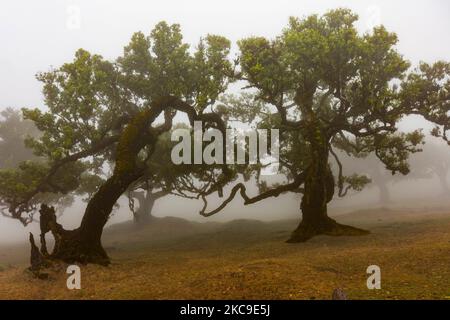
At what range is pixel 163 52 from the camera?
22.6 meters

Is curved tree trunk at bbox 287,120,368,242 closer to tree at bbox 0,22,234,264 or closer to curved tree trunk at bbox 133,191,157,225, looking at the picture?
tree at bbox 0,22,234,264

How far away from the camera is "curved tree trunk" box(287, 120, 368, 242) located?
20.6 meters

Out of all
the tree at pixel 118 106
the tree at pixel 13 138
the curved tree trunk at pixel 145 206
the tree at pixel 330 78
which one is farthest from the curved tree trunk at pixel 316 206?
the tree at pixel 13 138

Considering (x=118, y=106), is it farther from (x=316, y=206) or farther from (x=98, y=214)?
(x=316, y=206)

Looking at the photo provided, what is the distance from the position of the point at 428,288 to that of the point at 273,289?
440 centimetres

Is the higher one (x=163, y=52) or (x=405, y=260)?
(x=163, y=52)

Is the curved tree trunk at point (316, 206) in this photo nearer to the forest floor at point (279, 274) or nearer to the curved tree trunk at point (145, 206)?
the forest floor at point (279, 274)

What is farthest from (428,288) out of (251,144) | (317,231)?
(251,144)

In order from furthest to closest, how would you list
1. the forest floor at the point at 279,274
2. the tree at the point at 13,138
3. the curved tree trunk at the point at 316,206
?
1. the tree at the point at 13,138
2. the curved tree trunk at the point at 316,206
3. the forest floor at the point at 279,274

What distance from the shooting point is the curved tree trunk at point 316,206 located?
20.6 meters

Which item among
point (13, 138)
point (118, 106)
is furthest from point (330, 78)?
point (13, 138)

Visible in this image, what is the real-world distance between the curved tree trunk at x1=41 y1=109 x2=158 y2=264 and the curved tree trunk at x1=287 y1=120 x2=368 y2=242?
10.0 meters

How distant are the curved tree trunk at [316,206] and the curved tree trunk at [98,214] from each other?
32.9ft
